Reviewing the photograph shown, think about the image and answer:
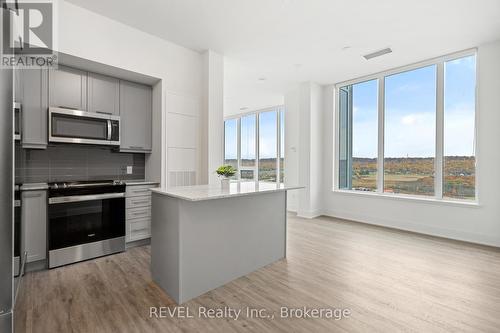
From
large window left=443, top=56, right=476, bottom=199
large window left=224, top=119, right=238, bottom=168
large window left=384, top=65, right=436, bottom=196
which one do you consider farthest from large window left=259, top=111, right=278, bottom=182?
large window left=443, top=56, right=476, bottom=199

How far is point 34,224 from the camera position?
104 inches

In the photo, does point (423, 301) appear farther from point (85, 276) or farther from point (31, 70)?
point (31, 70)

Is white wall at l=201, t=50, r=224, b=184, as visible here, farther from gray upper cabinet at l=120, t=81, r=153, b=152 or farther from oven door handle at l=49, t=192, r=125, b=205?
oven door handle at l=49, t=192, r=125, b=205

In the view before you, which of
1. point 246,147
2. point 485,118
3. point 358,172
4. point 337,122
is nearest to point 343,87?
point 337,122

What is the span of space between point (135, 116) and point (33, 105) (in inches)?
45.8

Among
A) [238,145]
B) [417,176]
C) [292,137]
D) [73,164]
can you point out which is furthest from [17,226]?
[238,145]

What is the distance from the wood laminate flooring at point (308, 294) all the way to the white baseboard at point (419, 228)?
242 millimetres

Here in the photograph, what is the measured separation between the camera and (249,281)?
8.08ft

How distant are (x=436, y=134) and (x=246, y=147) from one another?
5.08 meters

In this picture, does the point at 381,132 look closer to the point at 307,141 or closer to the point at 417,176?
the point at 417,176

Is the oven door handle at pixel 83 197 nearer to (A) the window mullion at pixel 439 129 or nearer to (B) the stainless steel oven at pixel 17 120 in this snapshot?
(B) the stainless steel oven at pixel 17 120

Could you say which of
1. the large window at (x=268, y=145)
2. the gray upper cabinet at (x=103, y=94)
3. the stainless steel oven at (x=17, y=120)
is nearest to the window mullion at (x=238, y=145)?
the large window at (x=268, y=145)

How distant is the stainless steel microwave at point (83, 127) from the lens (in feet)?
9.52

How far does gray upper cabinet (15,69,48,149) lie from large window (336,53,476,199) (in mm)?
5218
